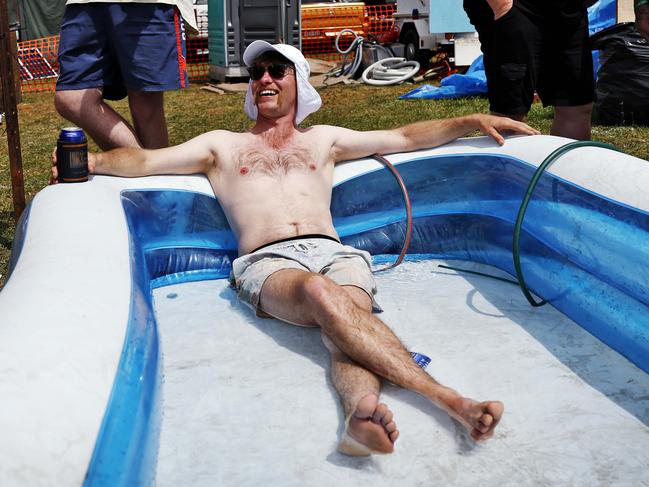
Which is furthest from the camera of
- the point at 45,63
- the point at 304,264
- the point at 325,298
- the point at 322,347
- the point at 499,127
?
the point at 45,63

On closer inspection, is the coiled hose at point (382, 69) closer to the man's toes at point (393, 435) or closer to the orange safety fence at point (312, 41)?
the orange safety fence at point (312, 41)

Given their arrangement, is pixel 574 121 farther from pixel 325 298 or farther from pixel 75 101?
pixel 75 101

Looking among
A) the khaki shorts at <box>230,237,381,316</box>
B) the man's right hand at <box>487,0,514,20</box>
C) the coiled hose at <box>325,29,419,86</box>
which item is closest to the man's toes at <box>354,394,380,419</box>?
the khaki shorts at <box>230,237,381,316</box>

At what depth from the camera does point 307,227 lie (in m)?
3.26

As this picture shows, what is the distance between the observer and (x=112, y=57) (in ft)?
12.1

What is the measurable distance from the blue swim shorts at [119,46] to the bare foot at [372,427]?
Answer: 6.89 ft

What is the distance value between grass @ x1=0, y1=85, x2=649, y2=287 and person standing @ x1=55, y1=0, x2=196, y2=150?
3.64 feet

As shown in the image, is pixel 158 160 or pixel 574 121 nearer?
pixel 158 160

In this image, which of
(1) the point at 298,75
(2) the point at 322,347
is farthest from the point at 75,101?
(2) the point at 322,347

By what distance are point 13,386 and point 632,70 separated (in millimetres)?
5501

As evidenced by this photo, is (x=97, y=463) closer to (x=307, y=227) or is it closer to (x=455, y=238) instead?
(x=307, y=227)

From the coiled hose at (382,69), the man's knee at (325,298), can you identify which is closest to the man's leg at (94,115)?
the man's knee at (325,298)

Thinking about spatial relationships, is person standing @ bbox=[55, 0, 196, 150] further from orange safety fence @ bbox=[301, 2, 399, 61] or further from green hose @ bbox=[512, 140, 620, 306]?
orange safety fence @ bbox=[301, 2, 399, 61]

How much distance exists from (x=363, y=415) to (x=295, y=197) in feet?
4.75
